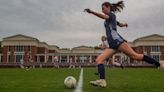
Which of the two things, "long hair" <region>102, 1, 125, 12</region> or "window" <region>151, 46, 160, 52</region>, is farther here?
"window" <region>151, 46, 160, 52</region>

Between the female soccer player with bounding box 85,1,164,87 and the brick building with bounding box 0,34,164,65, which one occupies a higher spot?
the brick building with bounding box 0,34,164,65

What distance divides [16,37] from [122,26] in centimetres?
10226

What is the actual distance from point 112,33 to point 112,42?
249mm

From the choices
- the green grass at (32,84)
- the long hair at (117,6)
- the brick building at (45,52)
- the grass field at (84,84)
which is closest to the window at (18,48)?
the brick building at (45,52)

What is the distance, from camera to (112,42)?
9.69 meters

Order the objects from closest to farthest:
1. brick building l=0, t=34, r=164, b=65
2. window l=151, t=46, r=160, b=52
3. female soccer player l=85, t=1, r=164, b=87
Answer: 1. female soccer player l=85, t=1, r=164, b=87
2. brick building l=0, t=34, r=164, b=65
3. window l=151, t=46, r=160, b=52

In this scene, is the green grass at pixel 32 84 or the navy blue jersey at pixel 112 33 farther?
the navy blue jersey at pixel 112 33

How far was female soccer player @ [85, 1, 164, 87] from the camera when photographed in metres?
9.58

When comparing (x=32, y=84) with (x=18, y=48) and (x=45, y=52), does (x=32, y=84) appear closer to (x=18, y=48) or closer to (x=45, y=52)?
(x=18, y=48)

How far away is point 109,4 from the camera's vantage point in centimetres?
984

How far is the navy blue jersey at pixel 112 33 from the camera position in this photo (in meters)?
9.60

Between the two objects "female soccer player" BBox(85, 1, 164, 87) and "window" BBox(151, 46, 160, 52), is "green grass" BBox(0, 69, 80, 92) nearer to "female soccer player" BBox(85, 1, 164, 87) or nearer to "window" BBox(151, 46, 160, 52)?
"female soccer player" BBox(85, 1, 164, 87)

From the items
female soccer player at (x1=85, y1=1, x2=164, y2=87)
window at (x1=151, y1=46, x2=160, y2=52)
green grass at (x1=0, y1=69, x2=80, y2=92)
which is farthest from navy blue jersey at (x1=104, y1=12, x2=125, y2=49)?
window at (x1=151, y1=46, x2=160, y2=52)

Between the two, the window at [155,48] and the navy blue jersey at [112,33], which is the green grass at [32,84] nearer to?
the navy blue jersey at [112,33]
